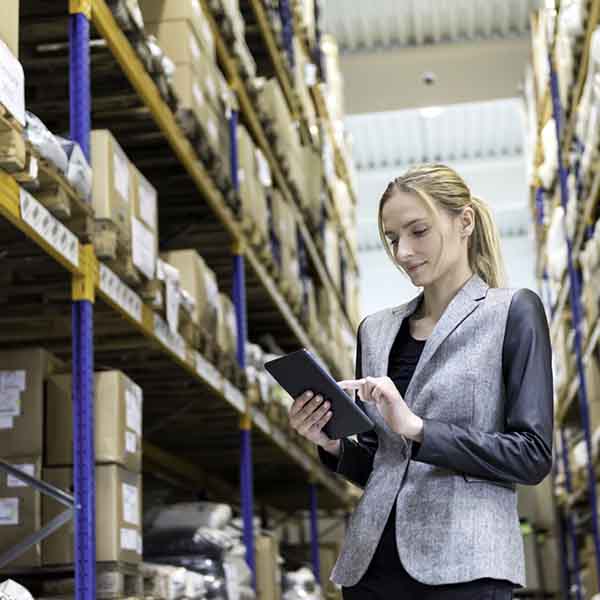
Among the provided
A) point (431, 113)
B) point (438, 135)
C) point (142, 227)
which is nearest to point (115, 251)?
point (142, 227)

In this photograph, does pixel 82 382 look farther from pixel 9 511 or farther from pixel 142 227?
pixel 142 227

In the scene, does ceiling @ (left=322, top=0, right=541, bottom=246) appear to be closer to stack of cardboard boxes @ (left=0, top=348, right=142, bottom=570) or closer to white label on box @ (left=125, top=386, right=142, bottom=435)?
white label on box @ (left=125, top=386, right=142, bottom=435)

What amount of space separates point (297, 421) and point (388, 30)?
12.0 meters

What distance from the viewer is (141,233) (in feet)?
14.4

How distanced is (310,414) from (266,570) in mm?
4727

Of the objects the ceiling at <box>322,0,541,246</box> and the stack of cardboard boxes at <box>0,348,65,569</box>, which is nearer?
the stack of cardboard boxes at <box>0,348,65,569</box>

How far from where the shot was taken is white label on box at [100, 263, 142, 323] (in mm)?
3850

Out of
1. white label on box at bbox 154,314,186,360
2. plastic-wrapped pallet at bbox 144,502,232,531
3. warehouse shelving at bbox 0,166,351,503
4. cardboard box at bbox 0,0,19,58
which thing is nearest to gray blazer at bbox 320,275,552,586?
warehouse shelving at bbox 0,166,351,503

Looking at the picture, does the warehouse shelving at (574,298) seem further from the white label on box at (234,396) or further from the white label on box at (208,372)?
the white label on box at (208,372)

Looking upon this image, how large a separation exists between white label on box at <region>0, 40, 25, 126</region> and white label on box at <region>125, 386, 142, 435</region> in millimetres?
1269

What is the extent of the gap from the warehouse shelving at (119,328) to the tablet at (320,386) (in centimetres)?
130

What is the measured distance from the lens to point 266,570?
260 inches

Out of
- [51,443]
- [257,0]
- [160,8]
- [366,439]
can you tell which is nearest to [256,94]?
[257,0]

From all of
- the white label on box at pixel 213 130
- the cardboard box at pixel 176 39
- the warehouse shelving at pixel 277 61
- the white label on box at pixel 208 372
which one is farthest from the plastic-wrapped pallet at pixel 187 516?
the warehouse shelving at pixel 277 61
